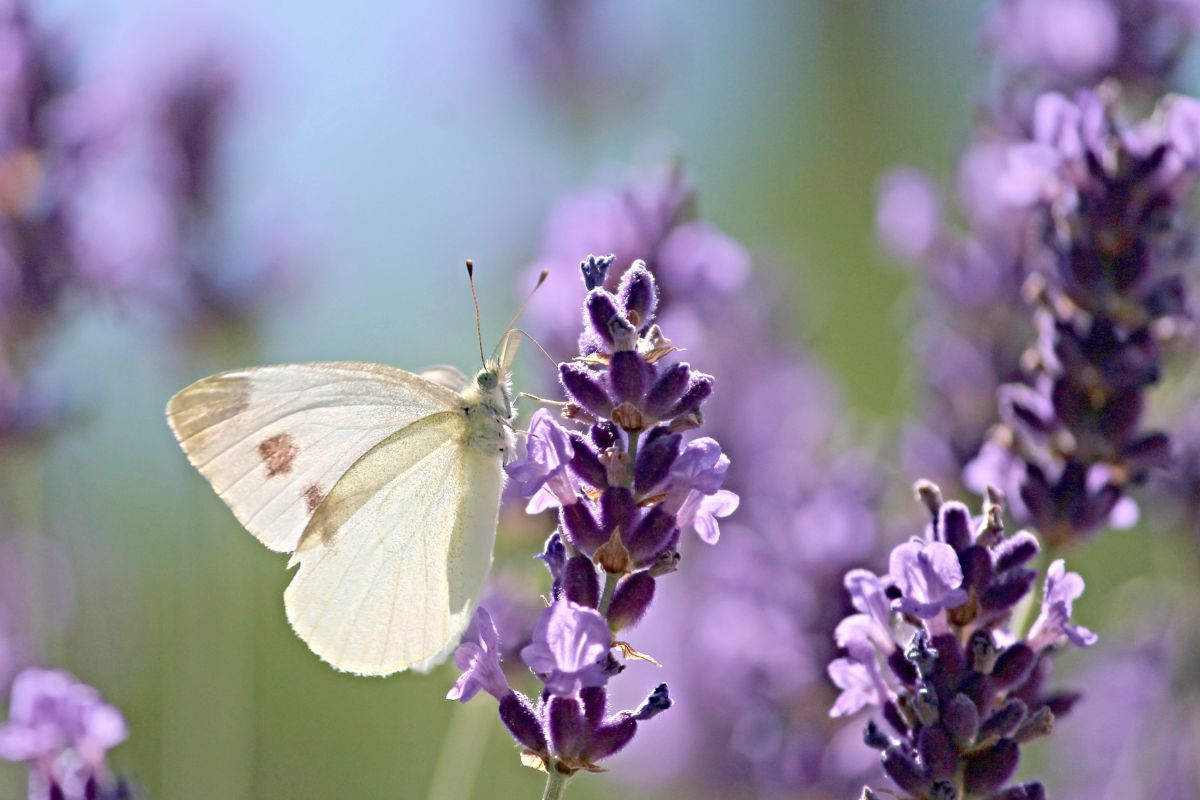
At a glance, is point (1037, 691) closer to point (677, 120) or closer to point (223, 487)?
point (223, 487)

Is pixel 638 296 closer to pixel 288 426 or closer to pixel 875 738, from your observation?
pixel 875 738

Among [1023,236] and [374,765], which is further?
[374,765]

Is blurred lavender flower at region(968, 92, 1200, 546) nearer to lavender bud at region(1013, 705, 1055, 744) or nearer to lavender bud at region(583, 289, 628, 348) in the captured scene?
lavender bud at region(1013, 705, 1055, 744)

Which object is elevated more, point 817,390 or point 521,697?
point 817,390

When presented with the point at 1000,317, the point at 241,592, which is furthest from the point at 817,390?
the point at 241,592

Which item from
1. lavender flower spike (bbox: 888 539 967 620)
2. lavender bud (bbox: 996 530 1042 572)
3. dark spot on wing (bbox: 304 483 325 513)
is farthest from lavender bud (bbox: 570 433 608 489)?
dark spot on wing (bbox: 304 483 325 513)

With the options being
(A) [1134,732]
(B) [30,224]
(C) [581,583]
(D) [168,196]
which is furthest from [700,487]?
(D) [168,196]

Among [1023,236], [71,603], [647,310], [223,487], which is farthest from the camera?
[71,603]

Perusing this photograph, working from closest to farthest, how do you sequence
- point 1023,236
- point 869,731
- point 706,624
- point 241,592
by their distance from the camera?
point 869,731 → point 1023,236 → point 706,624 → point 241,592
